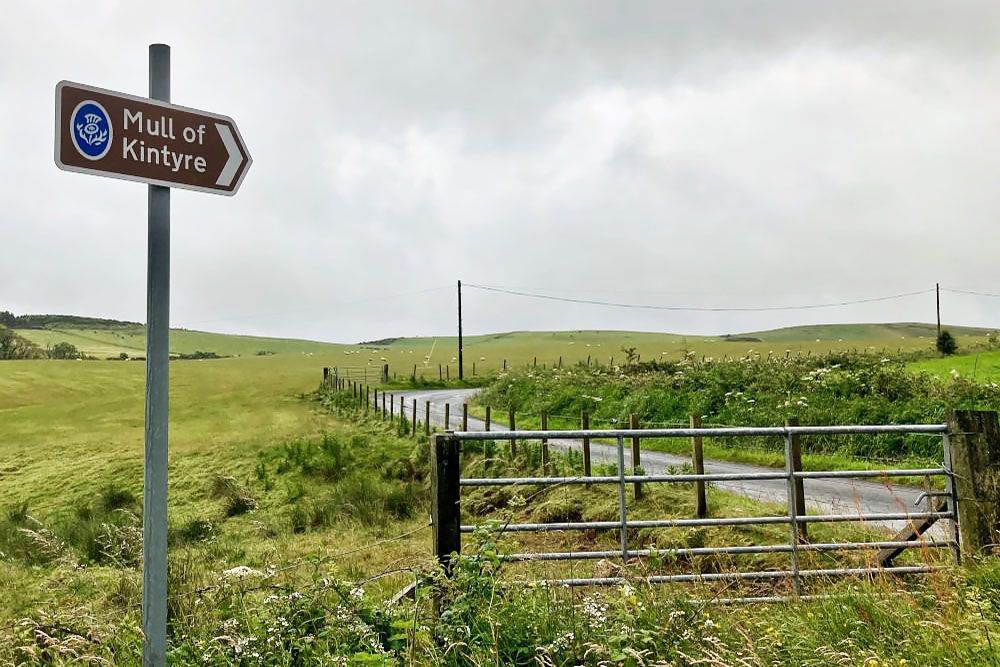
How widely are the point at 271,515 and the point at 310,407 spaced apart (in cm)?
2267

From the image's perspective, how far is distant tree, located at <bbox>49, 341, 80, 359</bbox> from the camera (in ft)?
270

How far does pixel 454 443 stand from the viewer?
17.2ft

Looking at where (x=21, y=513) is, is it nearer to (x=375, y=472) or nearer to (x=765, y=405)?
(x=375, y=472)

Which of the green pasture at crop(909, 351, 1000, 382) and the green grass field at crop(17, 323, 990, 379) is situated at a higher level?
the green grass field at crop(17, 323, 990, 379)

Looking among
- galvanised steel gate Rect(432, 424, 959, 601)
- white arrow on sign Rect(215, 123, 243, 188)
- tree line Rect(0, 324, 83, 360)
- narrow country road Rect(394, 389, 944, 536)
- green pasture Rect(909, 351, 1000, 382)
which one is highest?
tree line Rect(0, 324, 83, 360)

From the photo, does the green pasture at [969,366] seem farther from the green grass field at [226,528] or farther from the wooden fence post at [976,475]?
the wooden fence post at [976,475]

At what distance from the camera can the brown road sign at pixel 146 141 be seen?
303 cm

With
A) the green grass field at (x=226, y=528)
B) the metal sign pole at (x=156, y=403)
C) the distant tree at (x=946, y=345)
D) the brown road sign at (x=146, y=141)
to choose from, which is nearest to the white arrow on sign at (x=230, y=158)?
the brown road sign at (x=146, y=141)

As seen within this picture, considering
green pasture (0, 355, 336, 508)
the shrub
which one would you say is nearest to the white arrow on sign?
the shrub

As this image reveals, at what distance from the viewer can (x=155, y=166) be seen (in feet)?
10.7

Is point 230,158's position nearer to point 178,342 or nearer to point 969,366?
point 969,366

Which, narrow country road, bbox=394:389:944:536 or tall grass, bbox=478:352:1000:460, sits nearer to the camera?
narrow country road, bbox=394:389:944:536

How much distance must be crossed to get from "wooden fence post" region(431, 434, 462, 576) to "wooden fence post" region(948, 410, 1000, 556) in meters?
4.22

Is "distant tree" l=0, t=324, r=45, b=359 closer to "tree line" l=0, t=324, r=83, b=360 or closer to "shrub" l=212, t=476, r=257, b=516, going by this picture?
"tree line" l=0, t=324, r=83, b=360
